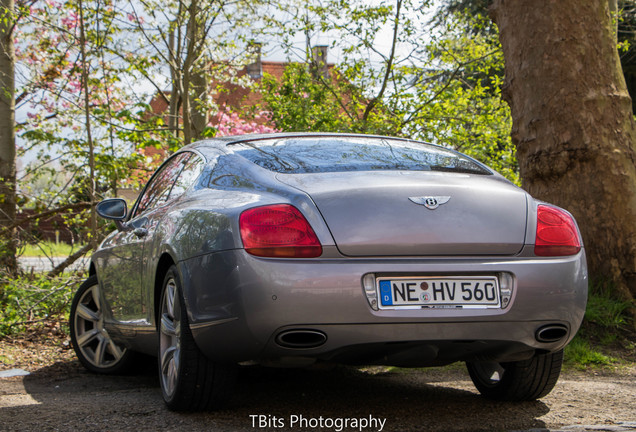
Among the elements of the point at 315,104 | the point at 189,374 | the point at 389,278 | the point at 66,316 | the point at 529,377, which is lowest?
the point at 66,316

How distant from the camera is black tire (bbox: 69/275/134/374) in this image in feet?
18.9

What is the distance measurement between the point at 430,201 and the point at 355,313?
60 centimetres

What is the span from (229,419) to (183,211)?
1.05 m

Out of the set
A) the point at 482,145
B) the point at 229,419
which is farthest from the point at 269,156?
the point at 482,145

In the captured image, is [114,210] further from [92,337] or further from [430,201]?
[430,201]

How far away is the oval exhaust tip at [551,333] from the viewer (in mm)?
3460

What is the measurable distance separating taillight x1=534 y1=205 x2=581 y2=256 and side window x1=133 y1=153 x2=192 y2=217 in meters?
2.17

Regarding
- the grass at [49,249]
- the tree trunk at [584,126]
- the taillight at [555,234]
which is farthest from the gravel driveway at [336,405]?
the grass at [49,249]

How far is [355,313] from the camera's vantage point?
3.21 metres

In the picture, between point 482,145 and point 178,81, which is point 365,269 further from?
point 482,145

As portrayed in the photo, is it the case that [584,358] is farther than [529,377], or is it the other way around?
[584,358]

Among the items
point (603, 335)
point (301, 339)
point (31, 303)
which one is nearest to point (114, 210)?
point (301, 339)

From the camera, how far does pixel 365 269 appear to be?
10.6 feet

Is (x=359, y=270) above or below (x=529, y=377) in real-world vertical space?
above
